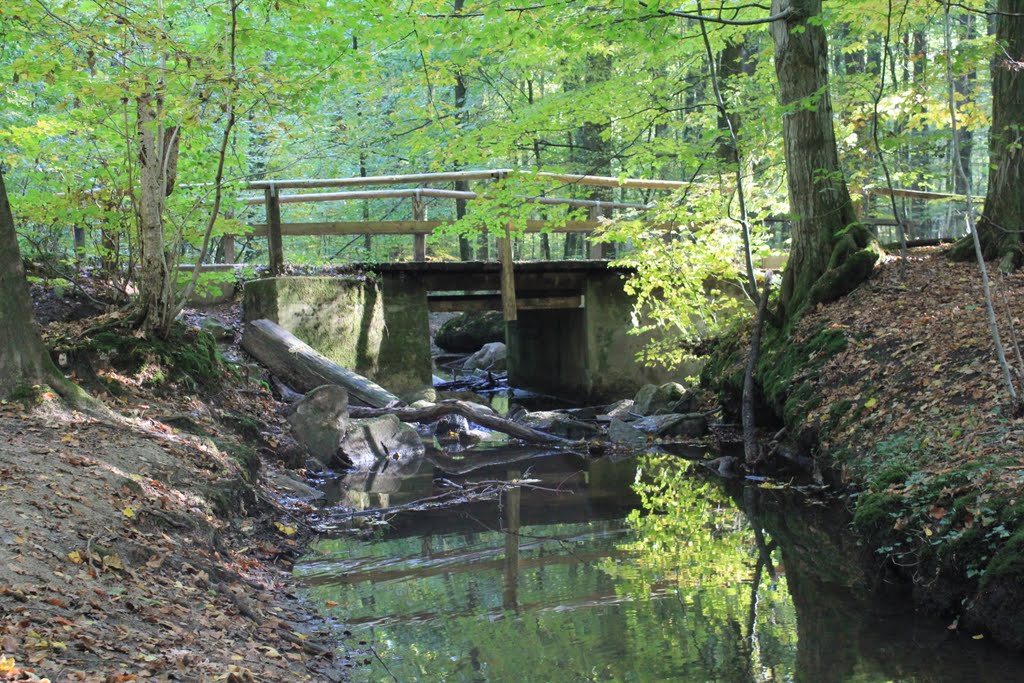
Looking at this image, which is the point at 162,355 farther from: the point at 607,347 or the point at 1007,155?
the point at 1007,155

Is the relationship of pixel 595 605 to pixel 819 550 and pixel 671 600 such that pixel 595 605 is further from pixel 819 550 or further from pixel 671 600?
pixel 819 550

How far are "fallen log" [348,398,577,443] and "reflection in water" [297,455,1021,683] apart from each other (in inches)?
99.7

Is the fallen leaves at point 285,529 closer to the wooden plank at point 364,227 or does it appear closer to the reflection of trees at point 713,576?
the reflection of trees at point 713,576

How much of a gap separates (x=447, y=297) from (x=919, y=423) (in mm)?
9487

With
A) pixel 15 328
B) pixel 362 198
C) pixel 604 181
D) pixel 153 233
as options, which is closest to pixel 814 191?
pixel 604 181

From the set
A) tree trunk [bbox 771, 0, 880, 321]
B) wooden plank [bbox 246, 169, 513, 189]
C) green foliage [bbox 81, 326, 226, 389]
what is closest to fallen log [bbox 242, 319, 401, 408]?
green foliage [bbox 81, 326, 226, 389]

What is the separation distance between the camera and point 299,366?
10.7 meters

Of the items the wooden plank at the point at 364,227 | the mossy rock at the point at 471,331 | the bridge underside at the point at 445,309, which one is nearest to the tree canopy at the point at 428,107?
the wooden plank at the point at 364,227

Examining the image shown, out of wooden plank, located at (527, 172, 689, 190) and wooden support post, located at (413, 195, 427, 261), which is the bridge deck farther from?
wooden plank, located at (527, 172, 689, 190)

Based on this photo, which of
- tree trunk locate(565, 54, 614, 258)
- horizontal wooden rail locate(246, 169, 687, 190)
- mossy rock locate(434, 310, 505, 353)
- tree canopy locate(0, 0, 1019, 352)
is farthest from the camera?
mossy rock locate(434, 310, 505, 353)

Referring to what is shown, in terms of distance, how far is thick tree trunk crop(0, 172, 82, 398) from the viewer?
18.7 ft

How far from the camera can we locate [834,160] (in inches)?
372

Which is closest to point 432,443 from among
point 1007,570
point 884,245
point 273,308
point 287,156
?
point 273,308

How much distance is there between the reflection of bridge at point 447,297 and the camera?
38.5 ft
